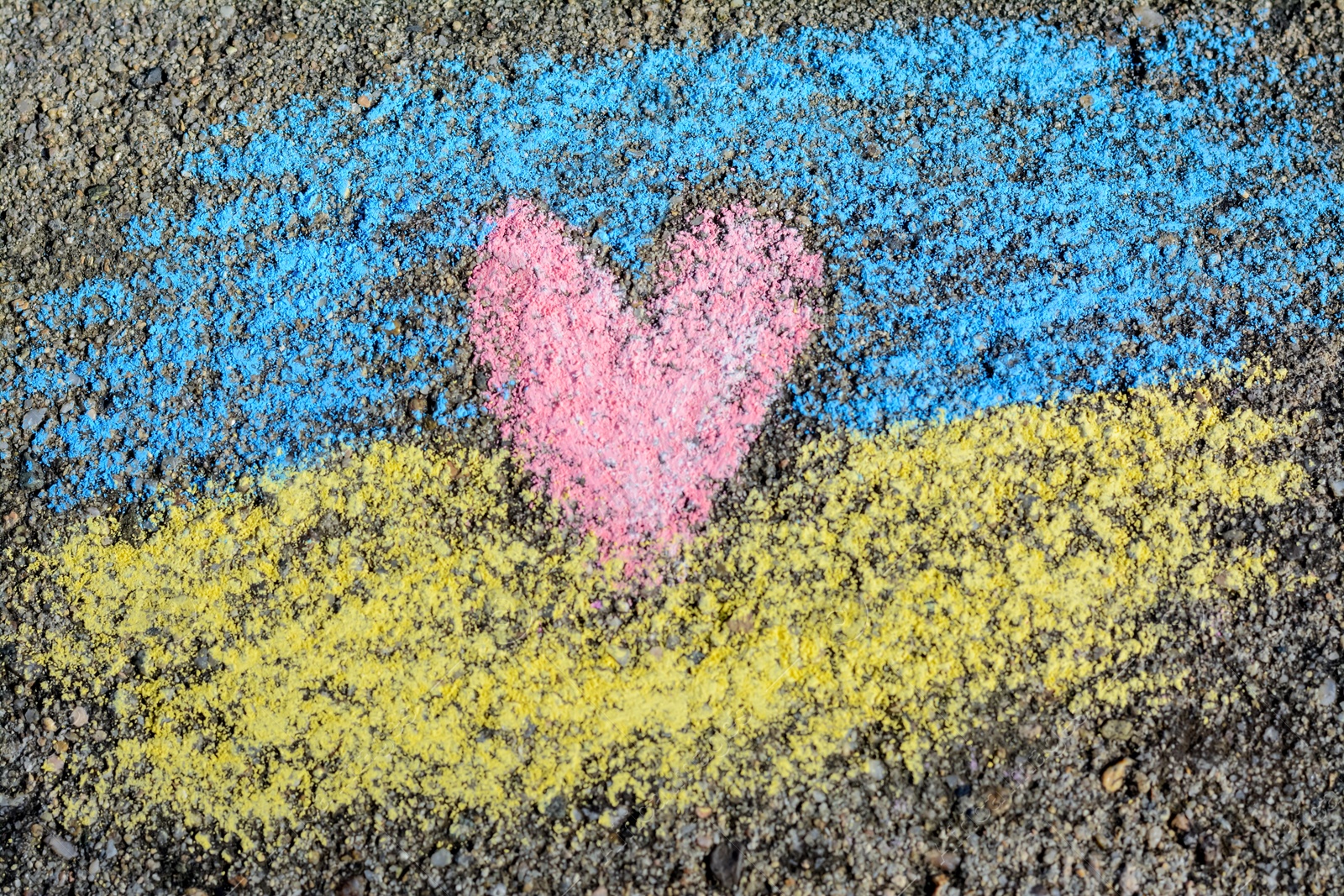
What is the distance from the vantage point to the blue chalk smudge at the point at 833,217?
2.34 meters

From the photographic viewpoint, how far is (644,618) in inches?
87.3

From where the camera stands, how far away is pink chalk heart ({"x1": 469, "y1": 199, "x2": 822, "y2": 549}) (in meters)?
2.27

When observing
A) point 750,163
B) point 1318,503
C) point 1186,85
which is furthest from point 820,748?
point 1186,85

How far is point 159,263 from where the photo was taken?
97.0 inches

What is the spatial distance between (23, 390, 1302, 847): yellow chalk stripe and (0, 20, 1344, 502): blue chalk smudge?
0.17 metres

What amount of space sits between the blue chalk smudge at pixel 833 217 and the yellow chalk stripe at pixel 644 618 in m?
0.17

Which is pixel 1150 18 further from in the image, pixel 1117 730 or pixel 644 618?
pixel 644 618

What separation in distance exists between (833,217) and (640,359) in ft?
1.95

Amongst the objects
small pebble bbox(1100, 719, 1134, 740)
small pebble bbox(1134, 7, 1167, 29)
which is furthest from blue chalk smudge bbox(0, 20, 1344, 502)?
small pebble bbox(1100, 719, 1134, 740)

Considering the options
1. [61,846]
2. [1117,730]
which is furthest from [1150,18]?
[61,846]

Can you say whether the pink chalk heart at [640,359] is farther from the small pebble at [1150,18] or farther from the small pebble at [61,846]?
the small pebble at [61,846]

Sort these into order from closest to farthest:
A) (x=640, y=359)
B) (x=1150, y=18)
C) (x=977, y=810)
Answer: (x=977, y=810), (x=640, y=359), (x=1150, y=18)

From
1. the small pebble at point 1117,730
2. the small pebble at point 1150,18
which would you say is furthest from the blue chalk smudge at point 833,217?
the small pebble at point 1117,730

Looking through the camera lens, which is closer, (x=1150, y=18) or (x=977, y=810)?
(x=977, y=810)
